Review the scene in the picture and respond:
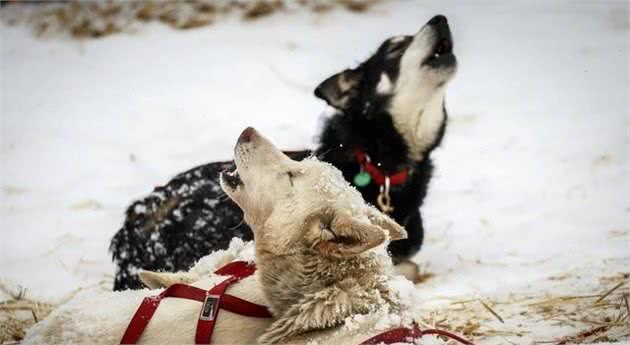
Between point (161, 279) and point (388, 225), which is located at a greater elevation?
point (388, 225)

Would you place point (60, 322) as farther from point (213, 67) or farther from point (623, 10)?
point (623, 10)

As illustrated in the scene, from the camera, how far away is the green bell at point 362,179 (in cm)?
552

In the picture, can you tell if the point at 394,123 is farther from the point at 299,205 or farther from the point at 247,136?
the point at 299,205

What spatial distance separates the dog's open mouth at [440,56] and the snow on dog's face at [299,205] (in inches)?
99.4

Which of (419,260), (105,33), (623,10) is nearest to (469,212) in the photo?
(419,260)

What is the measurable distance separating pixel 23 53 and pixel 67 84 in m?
1.33

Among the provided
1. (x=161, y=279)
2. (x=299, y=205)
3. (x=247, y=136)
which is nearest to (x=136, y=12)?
(x=247, y=136)

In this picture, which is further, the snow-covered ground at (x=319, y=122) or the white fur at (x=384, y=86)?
the white fur at (x=384, y=86)

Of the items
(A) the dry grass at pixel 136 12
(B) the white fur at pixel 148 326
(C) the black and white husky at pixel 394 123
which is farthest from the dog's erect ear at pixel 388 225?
(A) the dry grass at pixel 136 12

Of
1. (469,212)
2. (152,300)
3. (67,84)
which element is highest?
(152,300)

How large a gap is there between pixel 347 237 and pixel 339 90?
308 centimetres

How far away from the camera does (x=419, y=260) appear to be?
5.75 meters

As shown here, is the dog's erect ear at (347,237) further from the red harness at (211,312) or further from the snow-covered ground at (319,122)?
the snow-covered ground at (319,122)

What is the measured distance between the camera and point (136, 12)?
10812 millimetres
